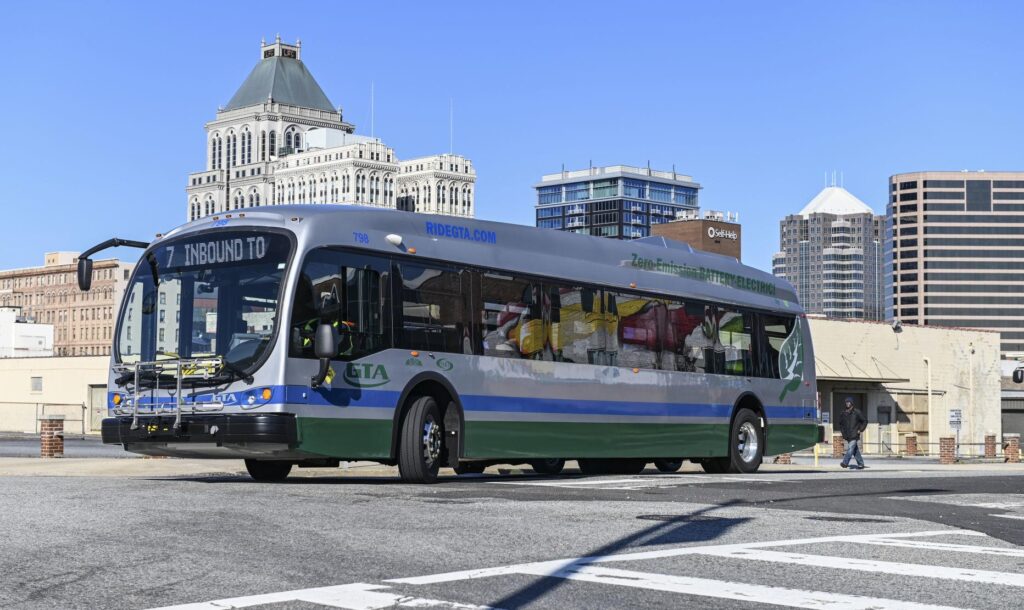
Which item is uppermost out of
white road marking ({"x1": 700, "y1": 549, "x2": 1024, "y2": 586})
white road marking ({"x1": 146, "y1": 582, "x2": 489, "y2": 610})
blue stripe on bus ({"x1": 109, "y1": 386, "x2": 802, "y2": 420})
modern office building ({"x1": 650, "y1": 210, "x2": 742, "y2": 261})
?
modern office building ({"x1": 650, "y1": 210, "x2": 742, "y2": 261})

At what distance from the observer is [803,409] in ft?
86.5

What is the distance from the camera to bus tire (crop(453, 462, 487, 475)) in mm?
19375

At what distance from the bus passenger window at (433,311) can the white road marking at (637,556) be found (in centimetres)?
770

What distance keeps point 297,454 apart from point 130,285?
3.22m

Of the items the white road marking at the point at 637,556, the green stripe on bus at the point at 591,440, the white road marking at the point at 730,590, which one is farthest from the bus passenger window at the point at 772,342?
the white road marking at the point at 730,590

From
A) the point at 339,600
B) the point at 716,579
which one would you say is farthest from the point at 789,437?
the point at 339,600

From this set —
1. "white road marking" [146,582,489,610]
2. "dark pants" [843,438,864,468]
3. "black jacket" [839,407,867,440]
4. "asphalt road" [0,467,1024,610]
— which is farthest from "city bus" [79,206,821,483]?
"black jacket" [839,407,867,440]

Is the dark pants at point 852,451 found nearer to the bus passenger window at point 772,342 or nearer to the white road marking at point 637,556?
the bus passenger window at point 772,342

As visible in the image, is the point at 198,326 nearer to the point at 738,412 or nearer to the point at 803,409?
the point at 738,412

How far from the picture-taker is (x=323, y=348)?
53.2 feet

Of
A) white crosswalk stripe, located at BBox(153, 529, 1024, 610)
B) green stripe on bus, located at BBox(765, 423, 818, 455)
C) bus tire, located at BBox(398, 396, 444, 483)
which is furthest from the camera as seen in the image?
green stripe on bus, located at BBox(765, 423, 818, 455)

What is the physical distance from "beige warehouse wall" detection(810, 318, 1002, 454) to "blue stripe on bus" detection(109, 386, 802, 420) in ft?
187

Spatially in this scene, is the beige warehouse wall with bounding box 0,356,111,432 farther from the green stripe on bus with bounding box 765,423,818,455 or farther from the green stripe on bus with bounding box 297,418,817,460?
the green stripe on bus with bounding box 297,418,817,460

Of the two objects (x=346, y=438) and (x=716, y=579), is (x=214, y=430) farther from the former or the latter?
(x=716, y=579)
